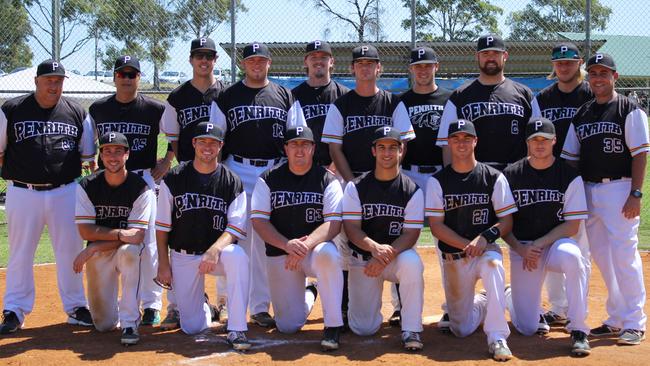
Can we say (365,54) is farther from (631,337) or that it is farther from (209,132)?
(631,337)

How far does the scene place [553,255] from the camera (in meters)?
5.35

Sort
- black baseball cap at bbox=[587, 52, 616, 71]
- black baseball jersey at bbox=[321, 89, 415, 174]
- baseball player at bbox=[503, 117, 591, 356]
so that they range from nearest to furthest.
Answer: baseball player at bbox=[503, 117, 591, 356] → black baseball cap at bbox=[587, 52, 616, 71] → black baseball jersey at bbox=[321, 89, 415, 174]

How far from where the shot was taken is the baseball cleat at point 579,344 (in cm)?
499

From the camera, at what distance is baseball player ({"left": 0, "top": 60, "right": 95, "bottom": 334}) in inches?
235

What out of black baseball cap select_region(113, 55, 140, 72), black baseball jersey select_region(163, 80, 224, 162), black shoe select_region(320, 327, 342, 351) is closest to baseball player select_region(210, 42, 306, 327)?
black baseball jersey select_region(163, 80, 224, 162)

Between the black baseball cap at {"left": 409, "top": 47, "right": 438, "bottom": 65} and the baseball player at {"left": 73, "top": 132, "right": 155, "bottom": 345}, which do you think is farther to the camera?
the black baseball cap at {"left": 409, "top": 47, "right": 438, "bottom": 65}

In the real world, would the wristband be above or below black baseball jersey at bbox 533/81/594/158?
below

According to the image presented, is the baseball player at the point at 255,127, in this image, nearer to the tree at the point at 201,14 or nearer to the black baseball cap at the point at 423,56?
the black baseball cap at the point at 423,56

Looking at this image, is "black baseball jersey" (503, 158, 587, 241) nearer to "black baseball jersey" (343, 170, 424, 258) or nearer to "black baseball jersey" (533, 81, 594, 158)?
"black baseball jersey" (533, 81, 594, 158)

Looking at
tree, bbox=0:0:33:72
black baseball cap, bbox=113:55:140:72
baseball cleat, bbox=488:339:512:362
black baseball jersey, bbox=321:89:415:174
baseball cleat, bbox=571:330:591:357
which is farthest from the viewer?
tree, bbox=0:0:33:72

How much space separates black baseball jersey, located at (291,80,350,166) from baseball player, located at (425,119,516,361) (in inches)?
54.1

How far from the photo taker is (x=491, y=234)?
5.34 m

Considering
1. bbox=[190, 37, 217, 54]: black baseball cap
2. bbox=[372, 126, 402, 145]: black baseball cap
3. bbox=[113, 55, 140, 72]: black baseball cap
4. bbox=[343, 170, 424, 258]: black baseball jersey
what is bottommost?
bbox=[343, 170, 424, 258]: black baseball jersey

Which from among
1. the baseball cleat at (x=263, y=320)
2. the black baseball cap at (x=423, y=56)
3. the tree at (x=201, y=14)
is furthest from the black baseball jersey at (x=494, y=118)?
the tree at (x=201, y=14)
